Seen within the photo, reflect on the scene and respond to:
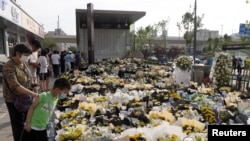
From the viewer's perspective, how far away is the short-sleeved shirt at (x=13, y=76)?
11.8ft

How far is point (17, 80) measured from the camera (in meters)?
3.68

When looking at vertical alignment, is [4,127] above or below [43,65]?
below

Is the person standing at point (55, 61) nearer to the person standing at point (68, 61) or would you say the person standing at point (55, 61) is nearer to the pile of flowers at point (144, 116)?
the person standing at point (68, 61)

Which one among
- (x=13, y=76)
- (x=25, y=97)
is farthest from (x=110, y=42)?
(x=13, y=76)

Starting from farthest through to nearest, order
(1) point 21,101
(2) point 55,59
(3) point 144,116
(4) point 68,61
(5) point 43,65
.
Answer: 1. (4) point 68,61
2. (2) point 55,59
3. (5) point 43,65
4. (1) point 21,101
5. (3) point 144,116

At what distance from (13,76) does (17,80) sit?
0.09 meters

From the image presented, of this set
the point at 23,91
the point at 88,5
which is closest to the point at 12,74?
the point at 23,91

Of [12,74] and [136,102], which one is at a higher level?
[12,74]

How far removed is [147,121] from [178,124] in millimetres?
450

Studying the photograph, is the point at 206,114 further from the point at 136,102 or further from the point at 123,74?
the point at 123,74

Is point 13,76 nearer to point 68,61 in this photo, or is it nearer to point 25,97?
point 25,97

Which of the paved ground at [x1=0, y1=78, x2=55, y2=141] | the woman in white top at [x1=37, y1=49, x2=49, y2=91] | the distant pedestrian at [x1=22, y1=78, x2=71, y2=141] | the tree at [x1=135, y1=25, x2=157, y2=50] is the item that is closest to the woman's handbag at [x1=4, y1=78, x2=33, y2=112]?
the distant pedestrian at [x1=22, y1=78, x2=71, y2=141]

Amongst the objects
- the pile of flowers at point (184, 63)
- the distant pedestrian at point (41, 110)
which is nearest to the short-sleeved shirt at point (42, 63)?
the pile of flowers at point (184, 63)

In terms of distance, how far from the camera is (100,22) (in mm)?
20500
